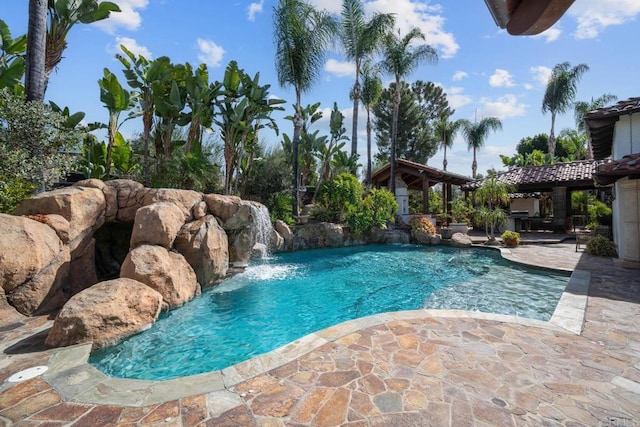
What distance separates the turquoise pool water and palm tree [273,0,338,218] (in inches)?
351

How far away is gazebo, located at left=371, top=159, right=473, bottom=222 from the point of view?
22.3 meters

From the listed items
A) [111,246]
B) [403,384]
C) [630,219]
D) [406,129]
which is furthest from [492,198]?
[406,129]

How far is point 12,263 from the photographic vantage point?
5539mm

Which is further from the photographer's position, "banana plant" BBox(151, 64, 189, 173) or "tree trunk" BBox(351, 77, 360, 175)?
"tree trunk" BBox(351, 77, 360, 175)

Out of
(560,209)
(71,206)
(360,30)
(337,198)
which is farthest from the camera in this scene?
(360,30)

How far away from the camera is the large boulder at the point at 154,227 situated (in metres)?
7.40

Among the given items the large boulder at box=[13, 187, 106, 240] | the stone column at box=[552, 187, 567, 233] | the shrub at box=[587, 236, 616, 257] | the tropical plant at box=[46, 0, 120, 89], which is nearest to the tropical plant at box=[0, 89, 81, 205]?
the large boulder at box=[13, 187, 106, 240]

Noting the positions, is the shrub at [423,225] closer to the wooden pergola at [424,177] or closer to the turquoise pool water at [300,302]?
→ the wooden pergola at [424,177]

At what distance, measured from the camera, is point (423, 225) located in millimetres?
19516

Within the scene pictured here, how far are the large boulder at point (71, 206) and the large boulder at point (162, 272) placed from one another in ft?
6.27

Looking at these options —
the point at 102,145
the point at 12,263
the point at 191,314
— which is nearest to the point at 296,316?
the point at 191,314

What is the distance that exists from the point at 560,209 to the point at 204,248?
22.2 metres

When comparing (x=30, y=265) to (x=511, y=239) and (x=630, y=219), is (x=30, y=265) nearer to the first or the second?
(x=630, y=219)

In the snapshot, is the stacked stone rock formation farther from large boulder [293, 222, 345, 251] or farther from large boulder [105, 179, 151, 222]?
large boulder [293, 222, 345, 251]
